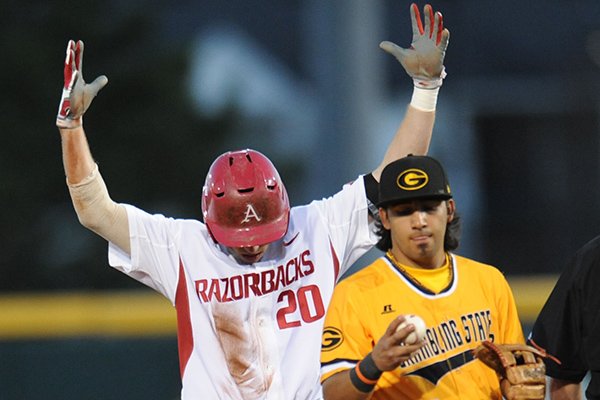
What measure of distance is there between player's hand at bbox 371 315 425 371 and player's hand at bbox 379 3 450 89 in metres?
1.43

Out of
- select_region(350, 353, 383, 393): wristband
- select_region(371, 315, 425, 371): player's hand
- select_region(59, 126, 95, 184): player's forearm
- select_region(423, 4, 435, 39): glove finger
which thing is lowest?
select_region(350, 353, 383, 393): wristband

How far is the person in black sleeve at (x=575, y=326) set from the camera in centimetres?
462

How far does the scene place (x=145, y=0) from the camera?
1502 centimetres

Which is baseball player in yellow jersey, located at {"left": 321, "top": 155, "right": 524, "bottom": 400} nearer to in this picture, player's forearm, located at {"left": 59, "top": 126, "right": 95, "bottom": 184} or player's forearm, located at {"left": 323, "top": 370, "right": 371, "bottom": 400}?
player's forearm, located at {"left": 323, "top": 370, "right": 371, "bottom": 400}

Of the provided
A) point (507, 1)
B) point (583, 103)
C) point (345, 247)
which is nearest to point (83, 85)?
point (345, 247)

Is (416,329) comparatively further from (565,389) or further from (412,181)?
(565,389)

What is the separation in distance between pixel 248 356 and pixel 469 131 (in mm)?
11416

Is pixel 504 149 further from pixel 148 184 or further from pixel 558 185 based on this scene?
pixel 148 184

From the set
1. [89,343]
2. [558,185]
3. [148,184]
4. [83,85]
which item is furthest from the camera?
[558,185]

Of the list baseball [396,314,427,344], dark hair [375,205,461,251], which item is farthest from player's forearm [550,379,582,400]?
baseball [396,314,427,344]

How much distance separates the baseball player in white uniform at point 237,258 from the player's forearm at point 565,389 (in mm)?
842

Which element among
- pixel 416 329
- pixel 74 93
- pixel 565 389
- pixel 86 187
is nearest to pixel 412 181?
pixel 416 329

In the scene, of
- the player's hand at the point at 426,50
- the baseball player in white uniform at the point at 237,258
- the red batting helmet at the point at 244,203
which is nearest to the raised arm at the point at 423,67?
the player's hand at the point at 426,50

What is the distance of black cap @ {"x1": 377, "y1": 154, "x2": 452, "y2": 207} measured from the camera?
459cm
